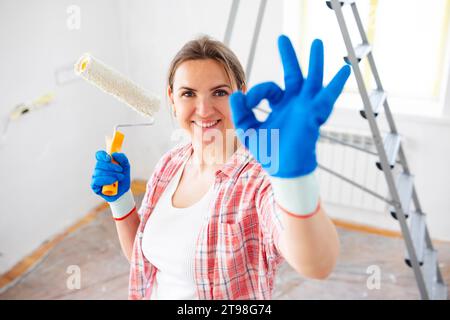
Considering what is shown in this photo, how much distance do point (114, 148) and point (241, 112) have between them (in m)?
0.54

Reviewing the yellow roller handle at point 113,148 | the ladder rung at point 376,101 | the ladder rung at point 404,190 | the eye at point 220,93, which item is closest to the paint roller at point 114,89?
the yellow roller handle at point 113,148

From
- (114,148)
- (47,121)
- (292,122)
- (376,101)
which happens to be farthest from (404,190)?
(47,121)

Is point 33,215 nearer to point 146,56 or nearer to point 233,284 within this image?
point 146,56

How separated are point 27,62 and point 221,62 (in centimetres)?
166

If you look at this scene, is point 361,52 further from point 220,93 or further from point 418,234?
point 418,234

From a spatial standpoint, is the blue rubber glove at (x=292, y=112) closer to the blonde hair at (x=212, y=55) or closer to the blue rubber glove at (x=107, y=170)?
the blonde hair at (x=212, y=55)

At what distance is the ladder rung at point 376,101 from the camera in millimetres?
1689

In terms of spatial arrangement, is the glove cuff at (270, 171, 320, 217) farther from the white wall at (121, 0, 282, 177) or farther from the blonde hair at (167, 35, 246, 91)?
the white wall at (121, 0, 282, 177)

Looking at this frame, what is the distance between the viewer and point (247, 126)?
0.77 meters

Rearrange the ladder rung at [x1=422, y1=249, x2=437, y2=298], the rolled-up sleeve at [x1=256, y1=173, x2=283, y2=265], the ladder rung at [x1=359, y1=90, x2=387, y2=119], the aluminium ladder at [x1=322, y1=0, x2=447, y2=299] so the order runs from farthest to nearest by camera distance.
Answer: the ladder rung at [x1=422, y1=249, x2=437, y2=298] < the ladder rung at [x1=359, y1=90, x2=387, y2=119] < the aluminium ladder at [x1=322, y1=0, x2=447, y2=299] < the rolled-up sleeve at [x1=256, y1=173, x2=283, y2=265]

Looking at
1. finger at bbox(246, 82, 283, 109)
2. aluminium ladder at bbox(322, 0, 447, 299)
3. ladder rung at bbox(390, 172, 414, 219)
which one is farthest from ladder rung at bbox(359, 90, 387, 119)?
finger at bbox(246, 82, 283, 109)

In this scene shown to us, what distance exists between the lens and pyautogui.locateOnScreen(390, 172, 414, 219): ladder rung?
1.89 metres

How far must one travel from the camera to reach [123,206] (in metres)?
1.26

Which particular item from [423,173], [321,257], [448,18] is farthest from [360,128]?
[321,257]
